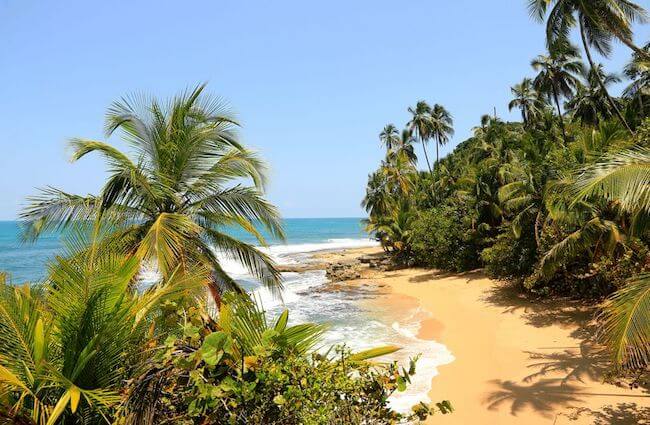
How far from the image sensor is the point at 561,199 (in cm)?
604

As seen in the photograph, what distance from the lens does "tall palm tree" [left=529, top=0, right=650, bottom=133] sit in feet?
43.5

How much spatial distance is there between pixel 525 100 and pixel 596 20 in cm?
2494

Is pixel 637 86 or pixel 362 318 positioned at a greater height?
pixel 637 86

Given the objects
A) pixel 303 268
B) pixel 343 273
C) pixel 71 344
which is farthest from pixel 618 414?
pixel 303 268

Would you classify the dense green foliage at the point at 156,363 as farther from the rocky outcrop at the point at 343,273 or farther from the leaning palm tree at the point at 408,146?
the leaning palm tree at the point at 408,146

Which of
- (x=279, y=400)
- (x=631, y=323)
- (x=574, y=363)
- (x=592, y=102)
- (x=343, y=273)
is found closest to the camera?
(x=279, y=400)

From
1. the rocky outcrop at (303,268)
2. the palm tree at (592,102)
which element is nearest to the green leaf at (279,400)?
the rocky outcrop at (303,268)

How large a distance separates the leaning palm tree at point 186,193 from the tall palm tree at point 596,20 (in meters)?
11.9

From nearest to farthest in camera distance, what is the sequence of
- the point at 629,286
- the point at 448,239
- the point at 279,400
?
the point at 279,400
the point at 629,286
the point at 448,239

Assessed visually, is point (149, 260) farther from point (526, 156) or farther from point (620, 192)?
point (526, 156)

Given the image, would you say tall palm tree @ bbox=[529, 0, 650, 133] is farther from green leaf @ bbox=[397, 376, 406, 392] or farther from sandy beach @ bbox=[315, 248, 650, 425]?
green leaf @ bbox=[397, 376, 406, 392]

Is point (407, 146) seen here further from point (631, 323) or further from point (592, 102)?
point (631, 323)

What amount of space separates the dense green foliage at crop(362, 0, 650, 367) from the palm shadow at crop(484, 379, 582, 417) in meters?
1.53

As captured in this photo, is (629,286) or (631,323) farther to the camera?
(629,286)
